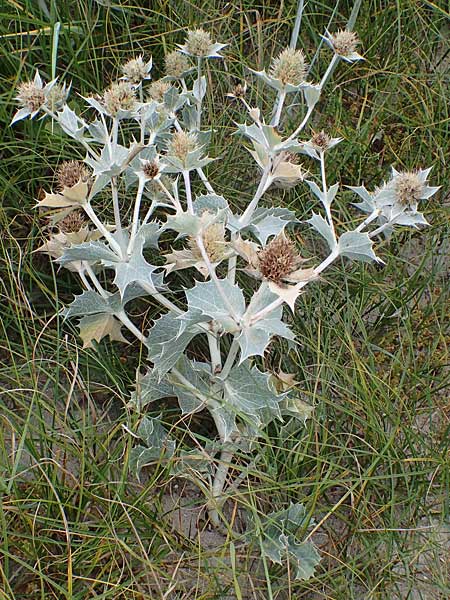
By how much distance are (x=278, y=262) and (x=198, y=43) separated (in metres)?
0.63

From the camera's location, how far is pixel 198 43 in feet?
4.71

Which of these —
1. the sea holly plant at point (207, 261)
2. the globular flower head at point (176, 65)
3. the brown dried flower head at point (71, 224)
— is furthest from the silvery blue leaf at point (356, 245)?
the globular flower head at point (176, 65)

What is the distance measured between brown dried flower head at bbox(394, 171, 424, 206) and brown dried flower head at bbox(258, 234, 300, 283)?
10.9 inches

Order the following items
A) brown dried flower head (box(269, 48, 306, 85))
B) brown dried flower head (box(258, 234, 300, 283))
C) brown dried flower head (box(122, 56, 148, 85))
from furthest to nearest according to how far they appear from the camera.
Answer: brown dried flower head (box(122, 56, 148, 85))
brown dried flower head (box(269, 48, 306, 85))
brown dried flower head (box(258, 234, 300, 283))

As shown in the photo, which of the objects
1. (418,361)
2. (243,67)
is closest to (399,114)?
(243,67)

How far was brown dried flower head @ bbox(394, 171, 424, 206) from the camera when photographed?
1.18 m

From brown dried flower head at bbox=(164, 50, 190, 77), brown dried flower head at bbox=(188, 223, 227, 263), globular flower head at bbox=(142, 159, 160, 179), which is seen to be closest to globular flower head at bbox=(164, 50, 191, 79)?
brown dried flower head at bbox=(164, 50, 190, 77)

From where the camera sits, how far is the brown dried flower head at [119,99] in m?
1.18

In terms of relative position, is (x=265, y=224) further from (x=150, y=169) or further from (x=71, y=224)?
(x=71, y=224)

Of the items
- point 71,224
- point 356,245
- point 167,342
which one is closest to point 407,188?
point 356,245

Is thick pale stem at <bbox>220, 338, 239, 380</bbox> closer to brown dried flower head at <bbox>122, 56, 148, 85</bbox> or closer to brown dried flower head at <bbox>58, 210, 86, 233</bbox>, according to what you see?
brown dried flower head at <bbox>58, 210, 86, 233</bbox>

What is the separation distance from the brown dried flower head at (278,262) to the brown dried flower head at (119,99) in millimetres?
368

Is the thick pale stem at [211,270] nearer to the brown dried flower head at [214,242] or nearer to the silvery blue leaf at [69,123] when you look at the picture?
the brown dried flower head at [214,242]

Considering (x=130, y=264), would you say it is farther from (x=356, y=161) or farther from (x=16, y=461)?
(x=356, y=161)
